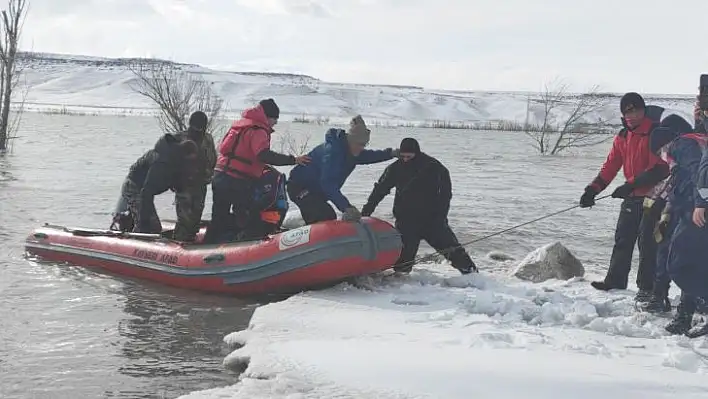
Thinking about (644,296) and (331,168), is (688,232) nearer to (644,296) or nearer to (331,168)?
(644,296)

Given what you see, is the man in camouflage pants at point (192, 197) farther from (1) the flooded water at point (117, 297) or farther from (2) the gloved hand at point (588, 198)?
(2) the gloved hand at point (588, 198)

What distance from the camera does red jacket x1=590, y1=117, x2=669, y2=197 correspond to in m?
5.97

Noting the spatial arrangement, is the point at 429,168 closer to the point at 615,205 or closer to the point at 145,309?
the point at 145,309

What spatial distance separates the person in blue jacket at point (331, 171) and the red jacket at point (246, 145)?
0.39 m

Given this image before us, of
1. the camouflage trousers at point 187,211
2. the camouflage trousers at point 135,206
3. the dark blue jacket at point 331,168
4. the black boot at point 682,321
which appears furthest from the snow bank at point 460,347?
the camouflage trousers at point 135,206

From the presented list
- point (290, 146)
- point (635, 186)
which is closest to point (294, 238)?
point (635, 186)

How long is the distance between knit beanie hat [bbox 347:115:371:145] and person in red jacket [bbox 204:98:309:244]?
49cm

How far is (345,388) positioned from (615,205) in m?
12.5

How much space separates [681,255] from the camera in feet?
16.6

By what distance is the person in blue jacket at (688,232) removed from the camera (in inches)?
195

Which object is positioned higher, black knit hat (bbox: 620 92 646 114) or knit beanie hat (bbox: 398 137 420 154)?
black knit hat (bbox: 620 92 646 114)

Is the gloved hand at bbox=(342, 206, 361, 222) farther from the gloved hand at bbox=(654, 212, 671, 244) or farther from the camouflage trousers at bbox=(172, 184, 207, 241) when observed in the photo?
the gloved hand at bbox=(654, 212, 671, 244)

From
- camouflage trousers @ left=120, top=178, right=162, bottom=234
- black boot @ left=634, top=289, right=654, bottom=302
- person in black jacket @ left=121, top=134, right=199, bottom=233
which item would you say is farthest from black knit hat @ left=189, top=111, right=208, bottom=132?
black boot @ left=634, top=289, right=654, bottom=302

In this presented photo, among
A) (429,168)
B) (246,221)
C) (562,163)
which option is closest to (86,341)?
(246,221)
